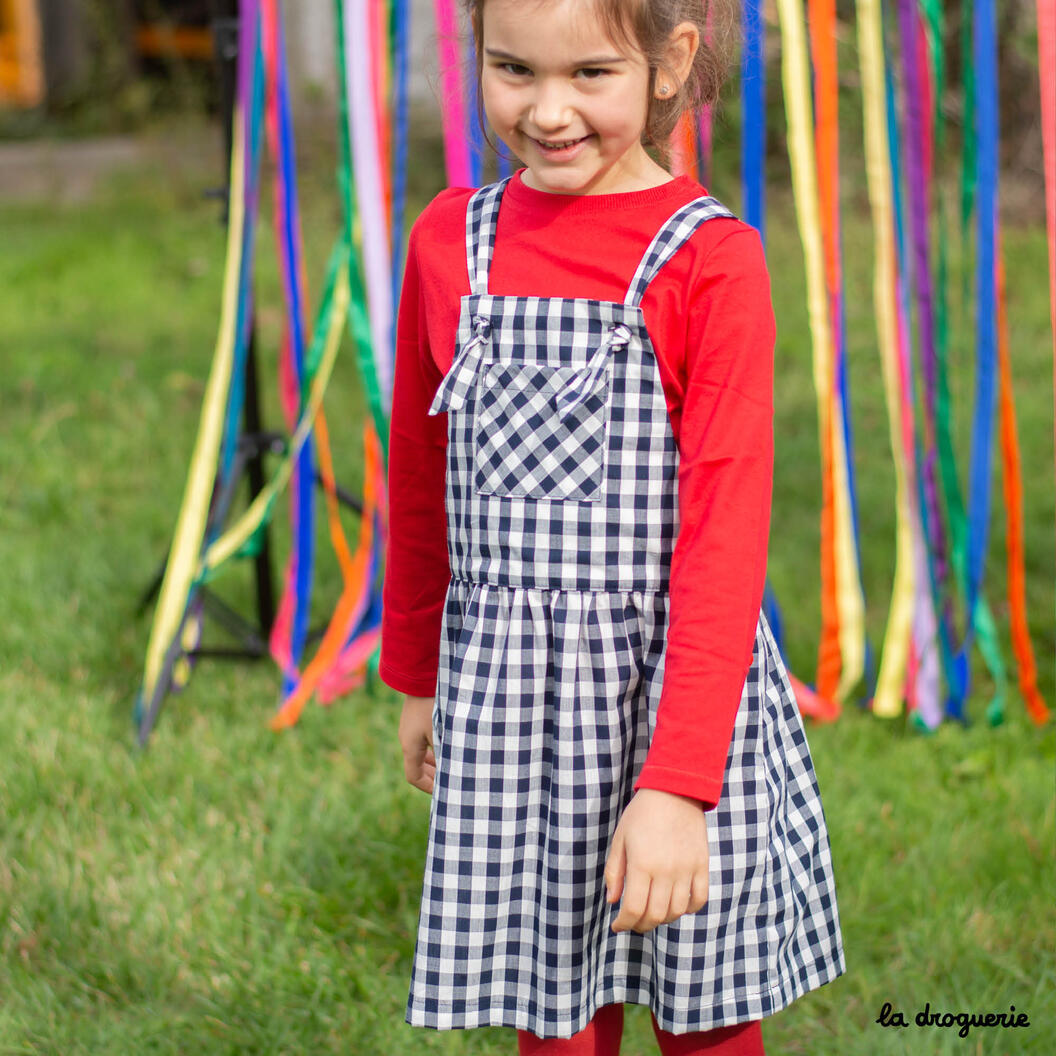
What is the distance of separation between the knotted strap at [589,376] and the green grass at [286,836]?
1090mm

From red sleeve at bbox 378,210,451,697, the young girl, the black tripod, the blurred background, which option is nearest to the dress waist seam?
the young girl

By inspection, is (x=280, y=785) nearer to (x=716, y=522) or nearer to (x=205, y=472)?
(x=205, y=472)

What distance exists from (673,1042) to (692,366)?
748mm

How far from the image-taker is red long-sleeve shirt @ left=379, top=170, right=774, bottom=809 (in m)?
1.25

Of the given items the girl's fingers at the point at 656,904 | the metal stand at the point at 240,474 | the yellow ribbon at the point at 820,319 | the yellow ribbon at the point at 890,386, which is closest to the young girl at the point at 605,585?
the girl's fingers at the point at 656,904

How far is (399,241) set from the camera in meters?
2.99

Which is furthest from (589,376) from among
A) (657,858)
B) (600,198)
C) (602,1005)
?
(602,1005)

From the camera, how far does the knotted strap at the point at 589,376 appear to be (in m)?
1.33

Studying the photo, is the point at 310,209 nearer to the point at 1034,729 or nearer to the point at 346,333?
the point at 346,333

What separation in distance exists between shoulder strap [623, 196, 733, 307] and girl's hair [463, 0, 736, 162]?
112 millimetres

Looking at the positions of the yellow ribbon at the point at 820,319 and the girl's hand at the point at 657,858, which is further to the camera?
the yellow ribbon at the point at 820,319

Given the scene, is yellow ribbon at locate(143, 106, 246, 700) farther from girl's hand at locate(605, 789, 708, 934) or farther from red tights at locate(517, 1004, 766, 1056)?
girl's hand at locate(605, 789, 708, 934)

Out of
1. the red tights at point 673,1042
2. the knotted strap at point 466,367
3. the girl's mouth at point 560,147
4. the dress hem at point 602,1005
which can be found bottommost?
the red tights at point 673,1042

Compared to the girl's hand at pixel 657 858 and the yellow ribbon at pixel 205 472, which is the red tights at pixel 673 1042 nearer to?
the girl's hand at pixel 657 858
